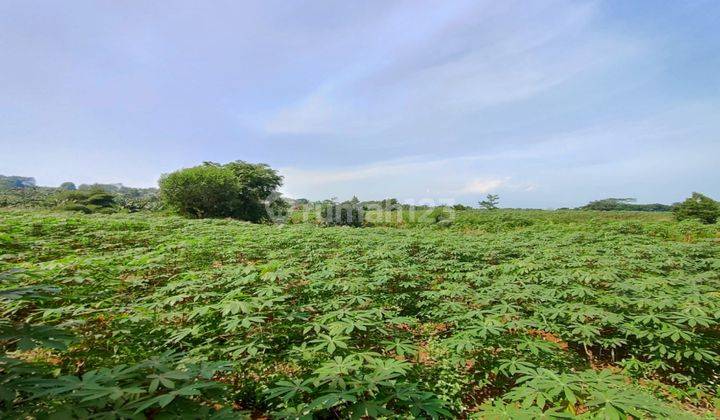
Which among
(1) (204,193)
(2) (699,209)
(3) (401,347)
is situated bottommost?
(3) (401,347)

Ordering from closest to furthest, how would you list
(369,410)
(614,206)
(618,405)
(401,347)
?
(369,410) → (618,405) → (401,347) → (614,206)

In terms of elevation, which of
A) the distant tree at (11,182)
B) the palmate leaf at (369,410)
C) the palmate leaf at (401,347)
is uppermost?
the distant tree at (11,182)

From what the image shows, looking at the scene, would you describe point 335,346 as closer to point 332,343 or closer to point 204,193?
point 332,343

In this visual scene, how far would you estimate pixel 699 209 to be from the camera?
20.2m

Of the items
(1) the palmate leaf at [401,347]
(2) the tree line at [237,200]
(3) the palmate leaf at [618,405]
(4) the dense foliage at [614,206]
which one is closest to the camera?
(3) the palmate leaf at [618,405]

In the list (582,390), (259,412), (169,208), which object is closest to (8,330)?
(259,412)

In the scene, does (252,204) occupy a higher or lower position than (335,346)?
higher

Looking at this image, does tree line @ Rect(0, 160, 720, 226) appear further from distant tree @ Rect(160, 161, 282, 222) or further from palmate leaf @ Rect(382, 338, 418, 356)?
palmate leaf @ Rect(382, 338, 418, 356)

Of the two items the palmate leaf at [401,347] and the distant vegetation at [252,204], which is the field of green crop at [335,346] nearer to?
the palmate leaf at [401,347]

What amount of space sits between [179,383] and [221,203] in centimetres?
2389

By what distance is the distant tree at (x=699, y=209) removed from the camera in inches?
776

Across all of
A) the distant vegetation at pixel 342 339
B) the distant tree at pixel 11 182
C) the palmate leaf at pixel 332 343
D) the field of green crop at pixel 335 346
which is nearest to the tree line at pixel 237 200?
the distant vegetation at pixel 342 339

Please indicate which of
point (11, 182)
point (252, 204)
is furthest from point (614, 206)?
point (11, 182)

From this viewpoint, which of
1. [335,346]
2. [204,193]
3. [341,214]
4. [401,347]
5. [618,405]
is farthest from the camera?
[341,214]
